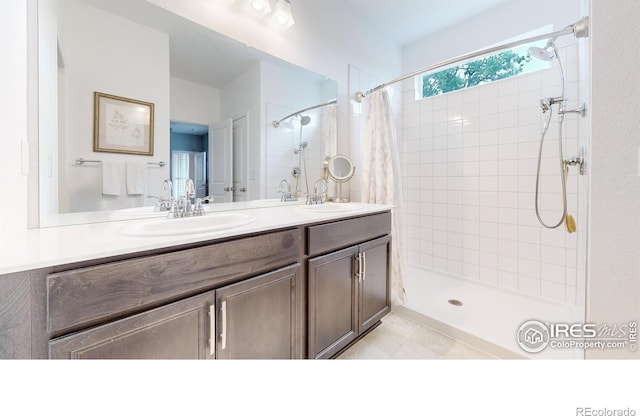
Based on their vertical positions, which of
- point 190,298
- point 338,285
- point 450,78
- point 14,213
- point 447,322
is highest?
point 450,78

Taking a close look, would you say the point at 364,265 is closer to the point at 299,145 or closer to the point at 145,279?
the point at 299,145

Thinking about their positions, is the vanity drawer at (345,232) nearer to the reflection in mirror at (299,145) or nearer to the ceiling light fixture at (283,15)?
the reflection in mirror at (299,145)

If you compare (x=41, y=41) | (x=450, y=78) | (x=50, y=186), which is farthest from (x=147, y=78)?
(x=450, y=78)

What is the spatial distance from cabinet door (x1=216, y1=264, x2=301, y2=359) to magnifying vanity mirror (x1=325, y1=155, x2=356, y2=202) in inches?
44.8

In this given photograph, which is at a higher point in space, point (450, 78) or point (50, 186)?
point (450, 78)

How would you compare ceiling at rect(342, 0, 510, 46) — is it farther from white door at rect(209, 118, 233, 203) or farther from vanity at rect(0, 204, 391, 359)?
vanity at rect(0, 204, 391, 359)

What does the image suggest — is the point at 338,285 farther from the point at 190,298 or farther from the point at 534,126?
the point at 534,126

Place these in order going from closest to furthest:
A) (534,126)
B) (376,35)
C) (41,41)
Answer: (41,41) → (534,126) → (376,35)

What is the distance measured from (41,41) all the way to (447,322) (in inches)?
101

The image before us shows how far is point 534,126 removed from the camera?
2.01m

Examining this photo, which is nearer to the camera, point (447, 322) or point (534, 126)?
point (447, 322)

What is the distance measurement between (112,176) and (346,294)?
1.31 meters

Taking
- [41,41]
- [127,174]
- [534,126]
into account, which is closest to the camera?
[41,41]

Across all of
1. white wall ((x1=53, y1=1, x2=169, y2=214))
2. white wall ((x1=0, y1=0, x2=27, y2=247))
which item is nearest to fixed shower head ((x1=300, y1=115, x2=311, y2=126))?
white wall ((x1=53, y1=1, x2=169, y2=214))
